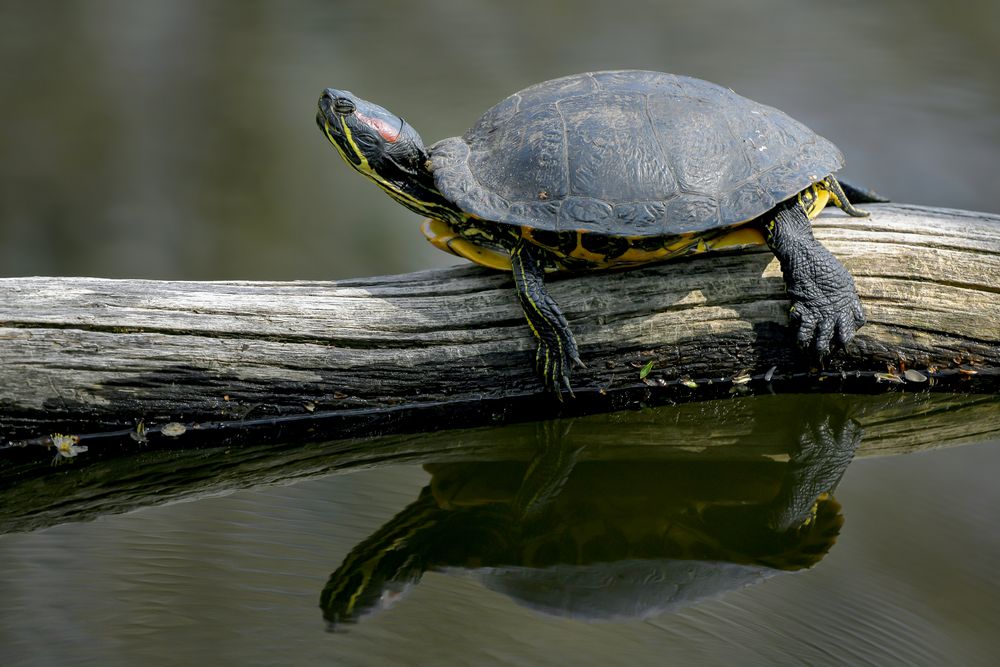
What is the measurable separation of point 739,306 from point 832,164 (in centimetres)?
62

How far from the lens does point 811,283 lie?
3.20m

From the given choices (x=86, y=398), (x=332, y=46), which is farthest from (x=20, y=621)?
(x=332, y=46)

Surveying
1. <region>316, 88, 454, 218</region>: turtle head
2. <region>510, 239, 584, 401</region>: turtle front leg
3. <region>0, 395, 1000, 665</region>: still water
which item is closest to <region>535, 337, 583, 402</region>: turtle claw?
<region>510, 239, 584, 401</region>: turtle front leg

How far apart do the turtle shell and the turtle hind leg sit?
162 mm

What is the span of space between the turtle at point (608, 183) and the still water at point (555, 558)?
435mm

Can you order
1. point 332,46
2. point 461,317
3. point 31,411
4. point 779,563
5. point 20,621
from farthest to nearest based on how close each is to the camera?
point 332,46, point 461,317, point 31,411, point 779,563, point 20,621

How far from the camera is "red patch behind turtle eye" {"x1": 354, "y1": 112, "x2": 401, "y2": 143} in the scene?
10.8 ft

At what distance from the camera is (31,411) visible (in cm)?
297

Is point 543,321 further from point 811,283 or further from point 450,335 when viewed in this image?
point 811,283

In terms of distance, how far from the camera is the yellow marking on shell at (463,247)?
10.8 ft

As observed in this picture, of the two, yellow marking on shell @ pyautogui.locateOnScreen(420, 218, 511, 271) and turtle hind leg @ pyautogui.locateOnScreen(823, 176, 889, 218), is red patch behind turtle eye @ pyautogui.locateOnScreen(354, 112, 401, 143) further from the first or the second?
turtle hind leg @ pyautogui.locateOnScreen(823, 176, 889, 218)

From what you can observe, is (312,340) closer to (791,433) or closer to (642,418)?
(642,418)

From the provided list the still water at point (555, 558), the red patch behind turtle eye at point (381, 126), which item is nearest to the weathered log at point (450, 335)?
the still water at point (555, 558)

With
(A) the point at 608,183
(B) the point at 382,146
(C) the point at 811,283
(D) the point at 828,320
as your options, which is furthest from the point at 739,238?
(B) the point at 382,146
